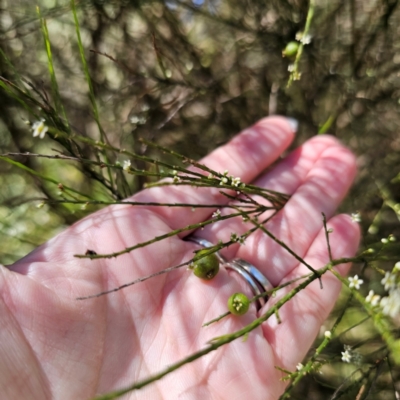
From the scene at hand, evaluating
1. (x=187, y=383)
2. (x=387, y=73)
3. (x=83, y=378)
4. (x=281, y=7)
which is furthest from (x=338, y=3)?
(x=83, y=378)

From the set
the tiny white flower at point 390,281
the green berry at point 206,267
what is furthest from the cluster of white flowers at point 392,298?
the green berry at point 206,267

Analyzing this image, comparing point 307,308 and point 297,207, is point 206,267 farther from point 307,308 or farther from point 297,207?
point 297,207

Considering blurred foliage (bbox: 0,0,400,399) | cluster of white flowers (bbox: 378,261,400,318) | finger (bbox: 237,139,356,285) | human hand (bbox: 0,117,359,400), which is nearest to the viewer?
Answer: cluster of white flowers (bbox: 378,261,400,318)

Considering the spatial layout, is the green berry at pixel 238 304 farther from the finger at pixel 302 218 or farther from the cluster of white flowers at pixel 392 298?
the cluster of white flowers at pixel 392 298

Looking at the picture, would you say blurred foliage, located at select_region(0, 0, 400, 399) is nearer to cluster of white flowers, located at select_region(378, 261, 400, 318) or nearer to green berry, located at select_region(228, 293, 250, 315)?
green berry, located at select_region(228, 293, 250, 315)

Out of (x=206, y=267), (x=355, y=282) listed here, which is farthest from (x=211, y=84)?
(x=355, y=282)

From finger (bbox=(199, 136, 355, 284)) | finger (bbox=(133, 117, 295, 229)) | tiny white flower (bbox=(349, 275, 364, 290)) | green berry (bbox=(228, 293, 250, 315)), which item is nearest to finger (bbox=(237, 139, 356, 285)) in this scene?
finger (bbox=(199, 136, 355, 284))

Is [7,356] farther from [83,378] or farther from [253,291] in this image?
[253,291]
